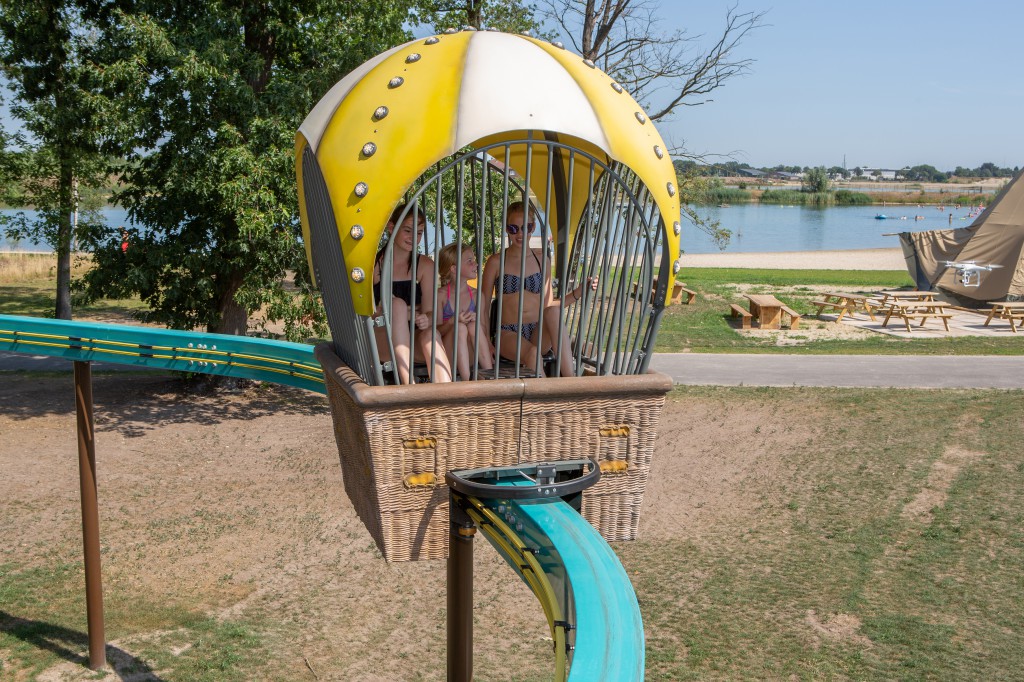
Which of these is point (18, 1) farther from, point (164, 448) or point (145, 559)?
point (145, 559)

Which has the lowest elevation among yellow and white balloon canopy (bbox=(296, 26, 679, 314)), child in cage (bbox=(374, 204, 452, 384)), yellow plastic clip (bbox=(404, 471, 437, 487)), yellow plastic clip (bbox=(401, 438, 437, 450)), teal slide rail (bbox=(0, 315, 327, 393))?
teal slide rail (bbox=(0, 315, 327, 393))

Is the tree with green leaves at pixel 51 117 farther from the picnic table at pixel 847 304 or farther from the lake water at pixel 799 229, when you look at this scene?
the lake water at pixel 799 229

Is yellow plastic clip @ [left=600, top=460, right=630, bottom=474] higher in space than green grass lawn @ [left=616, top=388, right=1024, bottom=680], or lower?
higher

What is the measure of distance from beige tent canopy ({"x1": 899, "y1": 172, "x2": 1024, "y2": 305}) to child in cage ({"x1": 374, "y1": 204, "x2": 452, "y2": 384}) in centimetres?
2495

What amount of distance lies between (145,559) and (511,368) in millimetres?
5743

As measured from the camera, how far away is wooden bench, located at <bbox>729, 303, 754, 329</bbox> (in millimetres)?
21562

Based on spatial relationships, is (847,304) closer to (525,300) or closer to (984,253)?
(984,253)

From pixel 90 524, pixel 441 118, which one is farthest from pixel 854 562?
pixel 441 118

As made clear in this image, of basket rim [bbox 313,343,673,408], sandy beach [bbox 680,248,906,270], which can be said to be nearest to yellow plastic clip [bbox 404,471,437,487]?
basket rim [bbox 313,343,673,408]

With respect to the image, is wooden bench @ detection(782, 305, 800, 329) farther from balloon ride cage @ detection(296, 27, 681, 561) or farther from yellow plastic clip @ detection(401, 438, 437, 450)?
yellow plastic clip @ detection(401, 438, 437, 450)

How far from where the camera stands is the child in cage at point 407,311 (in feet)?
13.7

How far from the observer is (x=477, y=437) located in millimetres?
3738


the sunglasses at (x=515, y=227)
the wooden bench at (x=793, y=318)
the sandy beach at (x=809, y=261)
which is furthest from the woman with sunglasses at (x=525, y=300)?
the sandy beach at (x=809, y=261)

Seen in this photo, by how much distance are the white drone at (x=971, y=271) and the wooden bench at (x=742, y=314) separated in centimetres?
711
